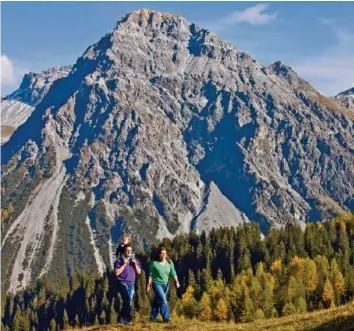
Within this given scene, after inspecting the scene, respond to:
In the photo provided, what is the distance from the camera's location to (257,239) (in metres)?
192

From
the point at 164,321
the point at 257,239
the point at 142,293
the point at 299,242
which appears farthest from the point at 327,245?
the point at 164,321

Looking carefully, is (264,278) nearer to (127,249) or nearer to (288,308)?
(288,308)

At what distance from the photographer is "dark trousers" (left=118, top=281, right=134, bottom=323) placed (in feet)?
107

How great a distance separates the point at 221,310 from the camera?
113125mm

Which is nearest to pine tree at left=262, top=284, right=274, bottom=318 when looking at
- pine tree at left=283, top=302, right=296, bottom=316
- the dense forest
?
the dense forest

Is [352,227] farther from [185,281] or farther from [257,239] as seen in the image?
[185,281]

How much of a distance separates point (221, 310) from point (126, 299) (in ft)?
276

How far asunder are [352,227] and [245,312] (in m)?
83.3

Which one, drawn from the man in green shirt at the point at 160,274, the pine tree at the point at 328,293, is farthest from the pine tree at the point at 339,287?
the man in green shirt at the point at 160,274

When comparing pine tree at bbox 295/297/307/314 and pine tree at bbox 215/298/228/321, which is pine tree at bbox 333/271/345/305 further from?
pine tree at bbox 215/298/228/321

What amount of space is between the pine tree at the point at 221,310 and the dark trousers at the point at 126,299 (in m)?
80.6

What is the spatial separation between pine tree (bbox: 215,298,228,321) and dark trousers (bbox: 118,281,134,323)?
264 ft

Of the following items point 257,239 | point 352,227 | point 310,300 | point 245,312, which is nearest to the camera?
point 245,312

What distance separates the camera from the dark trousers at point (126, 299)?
32719 millimetres
